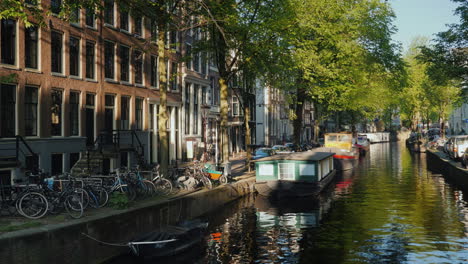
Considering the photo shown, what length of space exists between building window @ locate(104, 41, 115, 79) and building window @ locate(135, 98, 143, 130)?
130 inches

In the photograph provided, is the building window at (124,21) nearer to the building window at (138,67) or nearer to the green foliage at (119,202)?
the building window at (138,67)

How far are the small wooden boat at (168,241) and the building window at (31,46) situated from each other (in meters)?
11.8

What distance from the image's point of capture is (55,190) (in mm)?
16047

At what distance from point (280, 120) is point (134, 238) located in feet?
197

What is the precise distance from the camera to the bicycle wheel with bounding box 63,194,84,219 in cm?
1418

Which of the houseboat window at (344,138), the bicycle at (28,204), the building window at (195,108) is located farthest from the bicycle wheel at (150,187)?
the houseboat window at (344,138)

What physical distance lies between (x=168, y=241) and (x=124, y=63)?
18.8 meters

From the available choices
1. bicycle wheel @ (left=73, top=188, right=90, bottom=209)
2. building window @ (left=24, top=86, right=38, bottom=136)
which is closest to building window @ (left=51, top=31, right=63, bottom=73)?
building window @ (left=24, top=86, right=38, bottom=136)

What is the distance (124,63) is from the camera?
30.8m

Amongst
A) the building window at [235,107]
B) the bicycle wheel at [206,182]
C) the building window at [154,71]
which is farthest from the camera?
the building window at [235,107]

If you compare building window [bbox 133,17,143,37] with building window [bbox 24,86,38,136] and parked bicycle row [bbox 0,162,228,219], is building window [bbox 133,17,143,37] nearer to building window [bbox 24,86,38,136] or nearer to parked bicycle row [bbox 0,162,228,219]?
building window [bbox 24,86,38,136]

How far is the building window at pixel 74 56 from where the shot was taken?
25594mm

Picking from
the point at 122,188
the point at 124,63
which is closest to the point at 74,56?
the point at 124,63

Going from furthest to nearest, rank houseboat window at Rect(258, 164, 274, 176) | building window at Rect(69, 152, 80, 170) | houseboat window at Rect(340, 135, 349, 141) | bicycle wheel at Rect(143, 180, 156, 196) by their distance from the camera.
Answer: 1. houseboat window at Rect(340, 135, 349, 141)
2. houseboat window at Rect(258, 164, 274, 176)
3. building window at Rect(69, 152, 80, 170)
4. bicycle wheel at Rect(143, 180, 156, 196)
